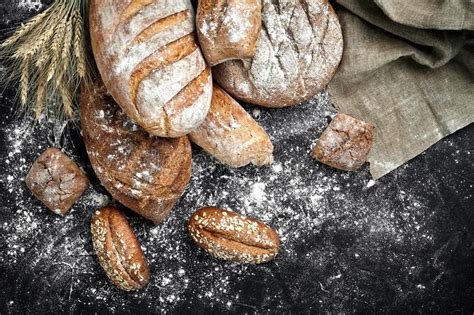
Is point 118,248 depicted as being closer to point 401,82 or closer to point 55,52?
point 55,52

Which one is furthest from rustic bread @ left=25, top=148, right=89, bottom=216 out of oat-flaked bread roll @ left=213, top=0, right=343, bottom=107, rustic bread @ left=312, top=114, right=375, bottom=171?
rustic bread @ left=312, top=114, right=375, bottom=171

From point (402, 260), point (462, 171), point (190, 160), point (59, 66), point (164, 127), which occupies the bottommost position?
point (402, 260)

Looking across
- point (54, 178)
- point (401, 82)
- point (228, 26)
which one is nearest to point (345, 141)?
point (401, 82)

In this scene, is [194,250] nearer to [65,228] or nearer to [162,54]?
[65,228]

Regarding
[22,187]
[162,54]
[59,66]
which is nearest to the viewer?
[162,54]

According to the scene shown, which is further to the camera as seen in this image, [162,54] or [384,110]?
[384,110]

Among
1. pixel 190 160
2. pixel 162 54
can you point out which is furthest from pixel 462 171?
pixel 162 54

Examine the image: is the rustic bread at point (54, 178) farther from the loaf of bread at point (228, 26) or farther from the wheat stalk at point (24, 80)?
the loaf of bread at point (228, 26)
